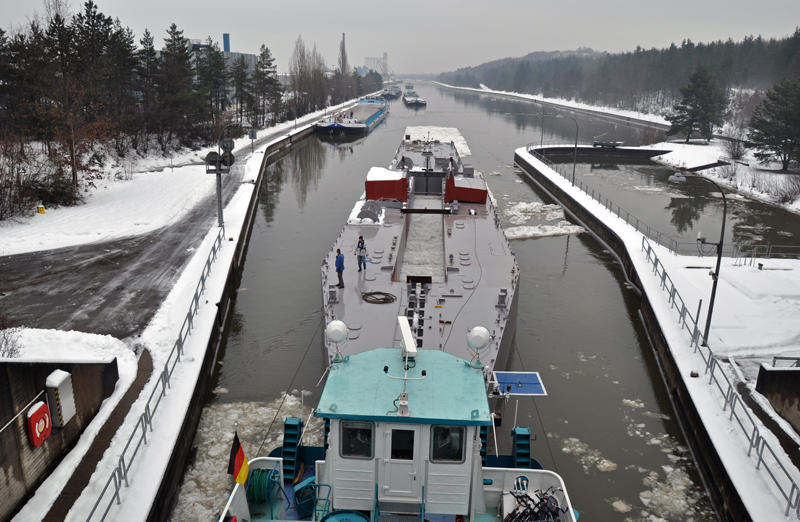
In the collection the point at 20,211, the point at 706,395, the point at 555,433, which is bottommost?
the point at 555,433

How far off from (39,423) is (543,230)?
32075 millimetres

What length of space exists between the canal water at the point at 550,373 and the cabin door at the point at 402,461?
18.2 ft

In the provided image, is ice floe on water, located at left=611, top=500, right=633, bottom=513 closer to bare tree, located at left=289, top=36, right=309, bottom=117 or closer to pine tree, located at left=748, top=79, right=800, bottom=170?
pine tree, located at left=748, top=79, right=800, bottom=170

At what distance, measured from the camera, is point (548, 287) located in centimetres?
2886

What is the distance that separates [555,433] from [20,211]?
30975 mm

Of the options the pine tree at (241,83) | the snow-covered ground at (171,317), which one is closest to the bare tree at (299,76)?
the pine tree at (241,83)

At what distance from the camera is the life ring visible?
12.3 m

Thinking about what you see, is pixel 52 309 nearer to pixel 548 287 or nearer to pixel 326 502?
pixel 326 502

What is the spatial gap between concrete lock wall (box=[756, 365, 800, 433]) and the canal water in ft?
9.02

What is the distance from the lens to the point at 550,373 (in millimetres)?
20422

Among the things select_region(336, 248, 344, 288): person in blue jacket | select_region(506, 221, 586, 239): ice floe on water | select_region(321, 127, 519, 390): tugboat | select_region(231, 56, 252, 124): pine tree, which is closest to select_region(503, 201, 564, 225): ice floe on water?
select_region(506, 221, 586, 239): ice floe on water

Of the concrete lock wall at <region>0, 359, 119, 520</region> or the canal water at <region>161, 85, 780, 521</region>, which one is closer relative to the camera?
the concrete lock wall at <region>0, 359, 119, 520</region>

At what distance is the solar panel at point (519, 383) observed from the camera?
13148 millimetres

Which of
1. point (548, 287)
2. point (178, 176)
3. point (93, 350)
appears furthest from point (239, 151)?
point (93, 350)
